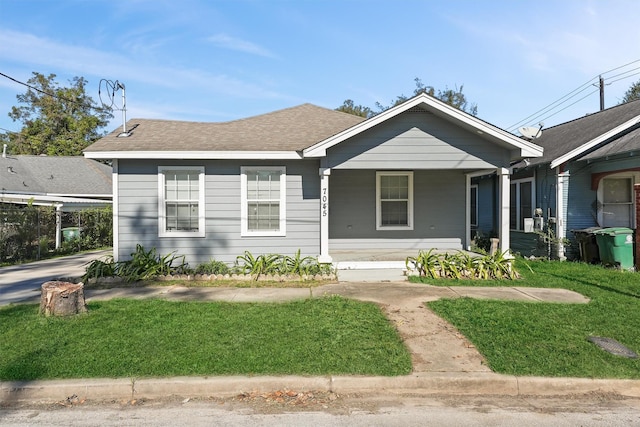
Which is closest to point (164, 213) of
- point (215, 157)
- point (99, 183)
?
point (215, 157)

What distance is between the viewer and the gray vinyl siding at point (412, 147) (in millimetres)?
9367

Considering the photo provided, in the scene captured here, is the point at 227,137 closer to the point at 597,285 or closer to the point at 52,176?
the point at 597,285

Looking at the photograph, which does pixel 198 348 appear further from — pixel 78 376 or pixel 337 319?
pixel 337 319

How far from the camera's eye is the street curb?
4070 millimetres

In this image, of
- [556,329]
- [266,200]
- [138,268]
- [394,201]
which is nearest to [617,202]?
[394,201]

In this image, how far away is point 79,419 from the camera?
144 inches

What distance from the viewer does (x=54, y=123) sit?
1563 inches

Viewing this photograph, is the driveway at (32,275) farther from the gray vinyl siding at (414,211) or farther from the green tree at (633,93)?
the green tree at (633,93)

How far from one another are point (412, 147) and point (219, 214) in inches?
191

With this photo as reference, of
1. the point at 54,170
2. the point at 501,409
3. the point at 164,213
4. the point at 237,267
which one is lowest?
the point at 501,409

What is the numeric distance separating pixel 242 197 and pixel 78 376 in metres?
6.05

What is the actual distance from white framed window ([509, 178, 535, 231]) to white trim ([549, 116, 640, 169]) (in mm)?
1626

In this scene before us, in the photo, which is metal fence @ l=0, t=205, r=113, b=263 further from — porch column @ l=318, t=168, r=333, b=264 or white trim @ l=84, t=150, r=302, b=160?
porch column @ l=318, t=168, r=333, b=264

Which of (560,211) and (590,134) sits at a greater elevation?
(590,134)
